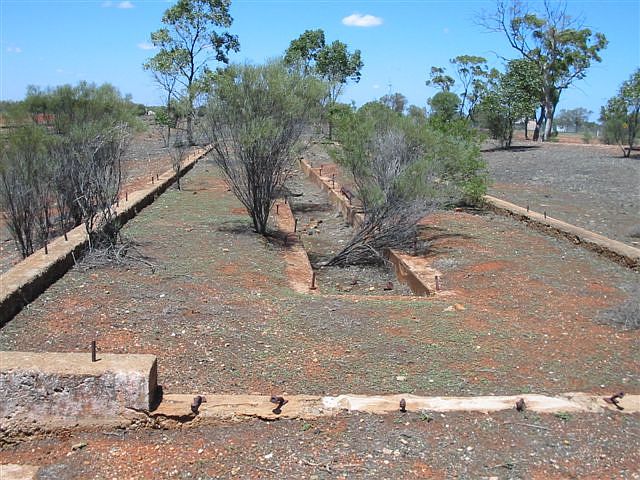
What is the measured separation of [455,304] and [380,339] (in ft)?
4.50

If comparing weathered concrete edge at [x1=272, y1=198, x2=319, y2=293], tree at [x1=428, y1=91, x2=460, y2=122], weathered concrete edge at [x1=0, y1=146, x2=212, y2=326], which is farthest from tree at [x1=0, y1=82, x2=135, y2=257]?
tree at [x1=428, y1=91, x2=460, y2=122]

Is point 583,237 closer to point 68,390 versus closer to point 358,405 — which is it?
point 358,405

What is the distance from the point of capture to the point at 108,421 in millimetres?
3838

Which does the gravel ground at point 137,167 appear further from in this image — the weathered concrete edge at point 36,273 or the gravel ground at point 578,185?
the gravel ground at point 578,185

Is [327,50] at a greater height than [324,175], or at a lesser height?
greater

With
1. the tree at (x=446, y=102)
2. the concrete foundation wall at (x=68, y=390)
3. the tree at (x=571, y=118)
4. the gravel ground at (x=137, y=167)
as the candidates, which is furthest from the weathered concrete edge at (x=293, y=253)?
the tree at (x=571, y=118)

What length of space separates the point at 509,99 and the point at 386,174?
17.5 m

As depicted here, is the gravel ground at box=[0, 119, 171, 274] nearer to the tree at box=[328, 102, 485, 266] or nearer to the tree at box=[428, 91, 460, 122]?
the tree at box=[328, 102, 485, 266]

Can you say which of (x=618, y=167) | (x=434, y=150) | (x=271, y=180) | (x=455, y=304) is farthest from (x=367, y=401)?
(x=618, y=167)

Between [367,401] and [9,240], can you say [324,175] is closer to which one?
[9,240]

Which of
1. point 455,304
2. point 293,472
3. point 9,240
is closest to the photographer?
point 293,472

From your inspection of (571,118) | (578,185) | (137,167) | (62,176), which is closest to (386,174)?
(62,176)

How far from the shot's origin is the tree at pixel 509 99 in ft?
81.1

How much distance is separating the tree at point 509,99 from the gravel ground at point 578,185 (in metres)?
1.73
